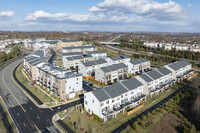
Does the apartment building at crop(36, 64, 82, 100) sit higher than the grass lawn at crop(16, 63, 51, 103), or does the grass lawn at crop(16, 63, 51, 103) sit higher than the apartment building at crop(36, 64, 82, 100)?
the apartment building at crop(36, 64, 82, 100)

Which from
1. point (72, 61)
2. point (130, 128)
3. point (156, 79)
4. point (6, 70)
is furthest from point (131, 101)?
point (6, 70)

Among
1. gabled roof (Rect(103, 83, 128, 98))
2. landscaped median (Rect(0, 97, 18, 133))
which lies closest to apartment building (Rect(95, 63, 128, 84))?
gabled roof (Rect(103, 83, 128, 98))

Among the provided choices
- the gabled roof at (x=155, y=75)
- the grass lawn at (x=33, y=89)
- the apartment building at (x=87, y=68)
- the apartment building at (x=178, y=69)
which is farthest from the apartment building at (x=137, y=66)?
the grass lawn at (x=33, y=89)

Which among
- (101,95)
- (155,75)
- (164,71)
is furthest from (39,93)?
(164,71)

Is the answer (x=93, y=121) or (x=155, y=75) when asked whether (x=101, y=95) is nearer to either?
(x=93, y=121)

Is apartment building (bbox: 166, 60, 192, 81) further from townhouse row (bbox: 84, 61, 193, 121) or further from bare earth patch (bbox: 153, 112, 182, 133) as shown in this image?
bare earth patch (bbox: 153, 112, 182, 133)

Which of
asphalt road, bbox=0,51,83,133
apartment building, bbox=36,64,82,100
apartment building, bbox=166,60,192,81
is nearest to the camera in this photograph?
asphalt road, bbox=0,51,83,133
